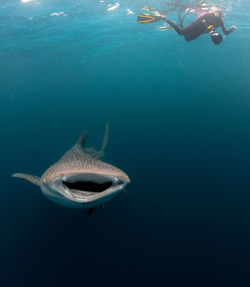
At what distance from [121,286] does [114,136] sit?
8916mm

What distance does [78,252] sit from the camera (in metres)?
4.88

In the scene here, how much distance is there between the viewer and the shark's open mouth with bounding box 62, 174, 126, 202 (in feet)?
6.37

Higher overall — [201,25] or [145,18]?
[145,18]

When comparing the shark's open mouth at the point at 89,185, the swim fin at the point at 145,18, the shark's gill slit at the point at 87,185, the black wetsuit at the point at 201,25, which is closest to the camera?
the shark's open mouth at the point at 89,185

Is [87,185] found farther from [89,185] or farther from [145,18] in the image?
[145,18]

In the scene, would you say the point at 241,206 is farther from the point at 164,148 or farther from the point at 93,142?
the point at 93,142

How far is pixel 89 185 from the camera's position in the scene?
2.23 meters

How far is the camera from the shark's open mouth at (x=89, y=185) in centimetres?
194

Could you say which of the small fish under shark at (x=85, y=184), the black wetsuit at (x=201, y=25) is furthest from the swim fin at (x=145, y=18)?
the small fish under shark at (x=85, y=184)

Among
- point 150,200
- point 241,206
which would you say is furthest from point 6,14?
point 241,206

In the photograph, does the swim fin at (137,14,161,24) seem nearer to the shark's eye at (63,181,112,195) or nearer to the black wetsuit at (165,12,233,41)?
the black wetsuit at (165,12,233,41)

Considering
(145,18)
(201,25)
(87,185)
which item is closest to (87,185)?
(87,185)

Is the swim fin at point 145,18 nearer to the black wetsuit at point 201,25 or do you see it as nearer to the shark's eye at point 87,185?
the black wetsuit at point 201,25

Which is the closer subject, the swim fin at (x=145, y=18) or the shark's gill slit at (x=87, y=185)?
the shark's gill slit at (x=87, y=185)
